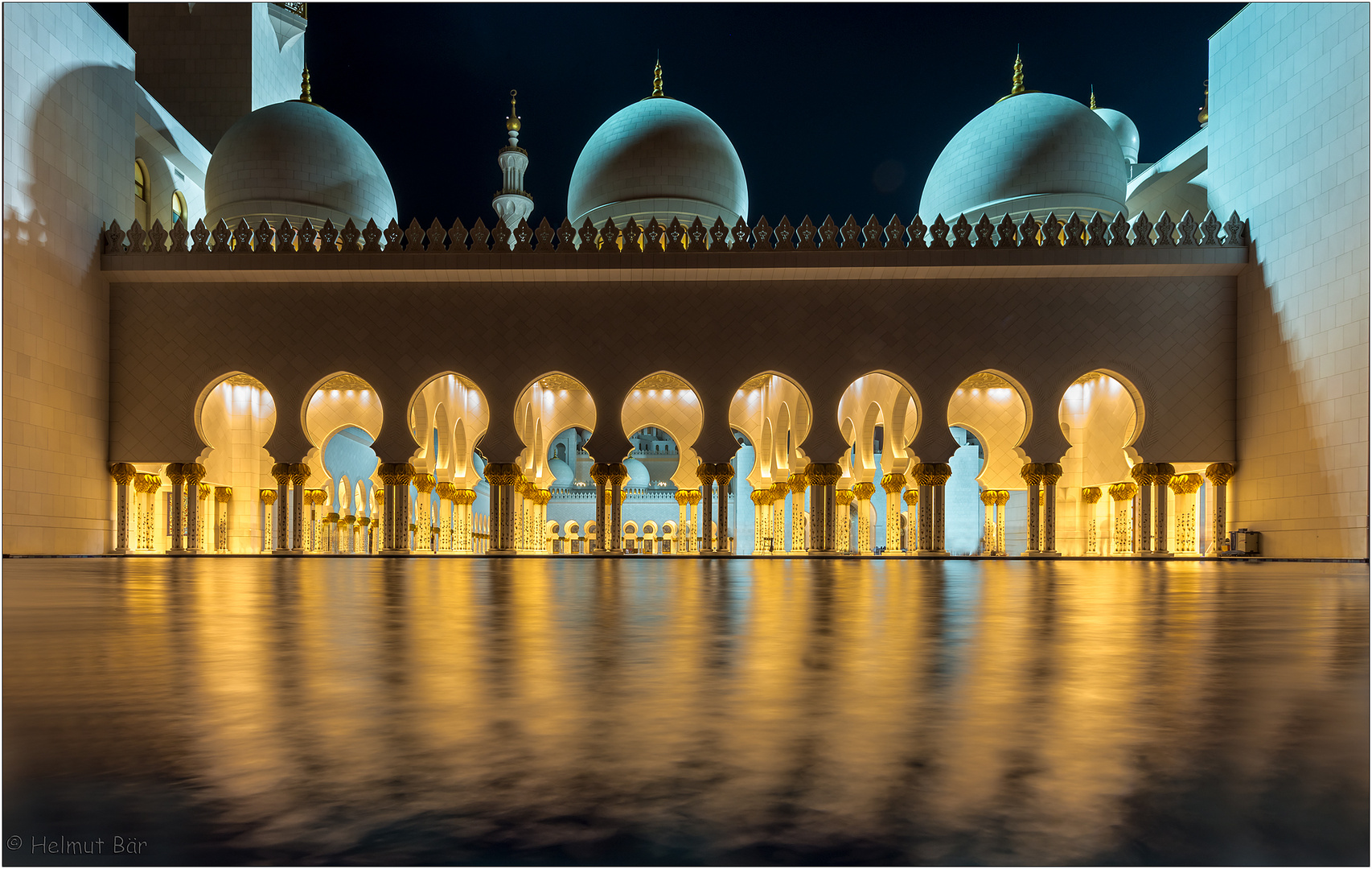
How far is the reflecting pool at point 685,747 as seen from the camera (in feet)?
1.65

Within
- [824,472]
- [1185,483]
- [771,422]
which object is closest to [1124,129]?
[1185,483]

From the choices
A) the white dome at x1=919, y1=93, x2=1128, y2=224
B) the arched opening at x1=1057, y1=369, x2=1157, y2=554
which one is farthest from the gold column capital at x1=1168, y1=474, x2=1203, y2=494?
the white dome at x1=919, y1=93, x2=1128, y2=224

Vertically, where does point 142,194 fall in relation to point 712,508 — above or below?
above

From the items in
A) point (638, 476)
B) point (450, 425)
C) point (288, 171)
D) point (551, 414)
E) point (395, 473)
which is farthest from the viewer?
point (638, 476)

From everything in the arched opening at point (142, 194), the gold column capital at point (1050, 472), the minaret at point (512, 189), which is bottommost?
the gold column capital at point (1050, 472)

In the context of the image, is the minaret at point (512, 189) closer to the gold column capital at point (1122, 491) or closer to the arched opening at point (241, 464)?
the arched opening at point (241, 464)

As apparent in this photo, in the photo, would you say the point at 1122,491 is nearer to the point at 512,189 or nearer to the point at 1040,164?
the point at 1040,164

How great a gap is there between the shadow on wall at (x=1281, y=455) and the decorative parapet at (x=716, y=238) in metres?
1.16

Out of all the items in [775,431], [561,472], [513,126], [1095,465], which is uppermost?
[513,126]

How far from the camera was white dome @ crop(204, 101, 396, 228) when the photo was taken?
14039 mm

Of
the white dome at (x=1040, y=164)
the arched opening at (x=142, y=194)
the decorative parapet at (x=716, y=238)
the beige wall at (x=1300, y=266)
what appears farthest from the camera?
the white dome at (x=1040, y=164)

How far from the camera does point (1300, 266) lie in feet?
33.0

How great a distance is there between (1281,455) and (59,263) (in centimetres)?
1340

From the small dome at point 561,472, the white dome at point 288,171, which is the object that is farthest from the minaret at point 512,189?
the small dome at point 561,472
